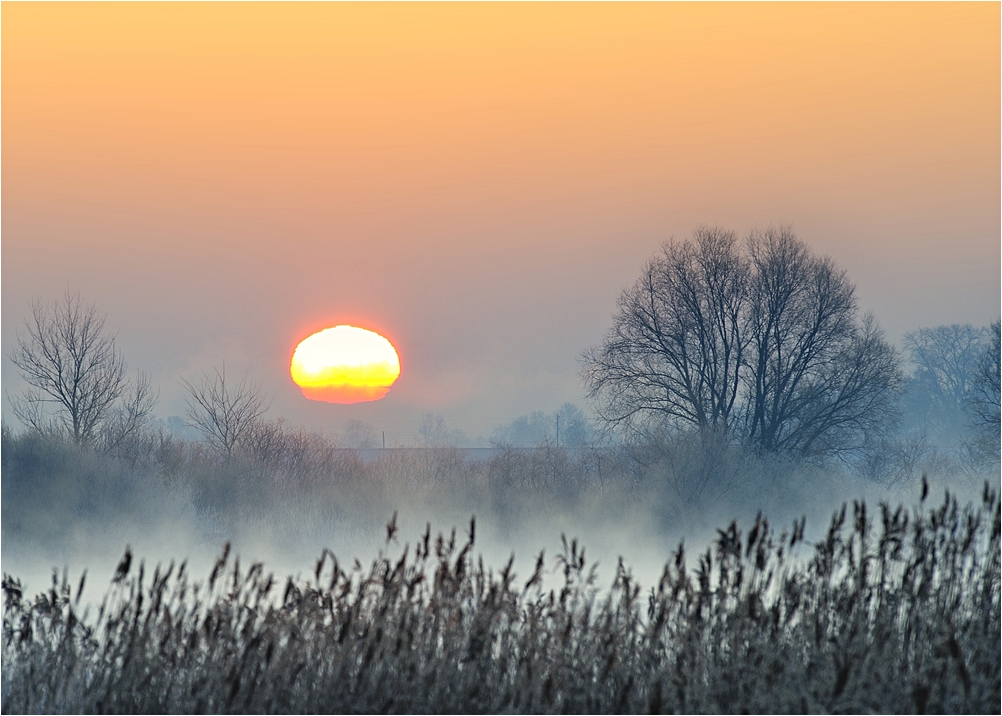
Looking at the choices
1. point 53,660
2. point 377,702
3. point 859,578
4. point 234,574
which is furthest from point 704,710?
point 53,660

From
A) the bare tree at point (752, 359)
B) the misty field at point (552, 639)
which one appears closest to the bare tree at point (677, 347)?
the bare tree at point (752, 359)

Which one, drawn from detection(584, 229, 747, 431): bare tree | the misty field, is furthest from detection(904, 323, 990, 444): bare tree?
the misty field

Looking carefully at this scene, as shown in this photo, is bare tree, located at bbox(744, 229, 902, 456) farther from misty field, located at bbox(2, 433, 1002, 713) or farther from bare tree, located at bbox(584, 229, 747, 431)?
misty field, located at bbox(2, 433, 1002, 713)

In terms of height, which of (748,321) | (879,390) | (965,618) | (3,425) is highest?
(748,321)

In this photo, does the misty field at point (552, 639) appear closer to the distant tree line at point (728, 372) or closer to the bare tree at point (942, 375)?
the distant tree line at point (728, 372)

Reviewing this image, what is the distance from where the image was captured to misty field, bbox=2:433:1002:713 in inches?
213

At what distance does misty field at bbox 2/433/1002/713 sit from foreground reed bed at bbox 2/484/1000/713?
0.01 m

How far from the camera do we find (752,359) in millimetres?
32562

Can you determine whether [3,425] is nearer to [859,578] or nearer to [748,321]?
[748,321]

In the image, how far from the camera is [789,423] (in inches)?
1257

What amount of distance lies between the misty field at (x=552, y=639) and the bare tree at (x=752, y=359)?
25356 millimetres

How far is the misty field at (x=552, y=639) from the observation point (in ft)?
17.8

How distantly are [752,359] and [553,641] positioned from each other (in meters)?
28.0

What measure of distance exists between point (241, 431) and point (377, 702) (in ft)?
117
